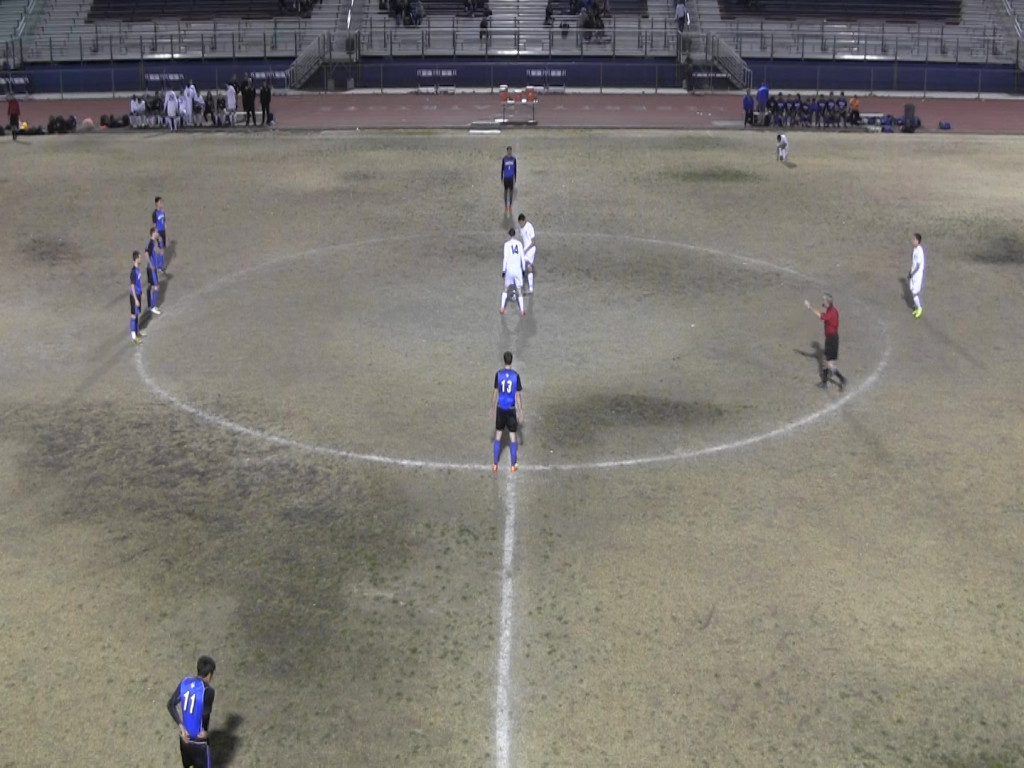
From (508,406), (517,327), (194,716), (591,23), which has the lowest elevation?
(194,716)

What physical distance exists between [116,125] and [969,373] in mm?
44038

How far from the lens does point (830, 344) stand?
24469 millimetres

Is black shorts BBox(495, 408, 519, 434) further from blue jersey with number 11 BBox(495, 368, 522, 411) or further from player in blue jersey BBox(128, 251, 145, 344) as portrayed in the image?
player in blue jersey BBox(128, 251, 145, 344)

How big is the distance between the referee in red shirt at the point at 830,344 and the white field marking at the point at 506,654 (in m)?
8.30

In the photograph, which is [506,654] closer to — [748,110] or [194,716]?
[194,716]

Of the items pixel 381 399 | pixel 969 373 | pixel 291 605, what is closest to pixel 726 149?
pixel 969 373

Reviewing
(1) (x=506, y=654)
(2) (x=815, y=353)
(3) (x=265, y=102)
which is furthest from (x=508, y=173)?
(1) (x=506, y=654)

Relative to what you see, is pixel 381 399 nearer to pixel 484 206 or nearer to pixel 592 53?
pixel 484 206

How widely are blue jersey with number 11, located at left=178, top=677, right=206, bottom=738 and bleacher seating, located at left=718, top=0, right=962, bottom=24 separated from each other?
231 feet

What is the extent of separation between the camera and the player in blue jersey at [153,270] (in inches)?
1177

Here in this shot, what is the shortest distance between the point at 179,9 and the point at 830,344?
65.4 m

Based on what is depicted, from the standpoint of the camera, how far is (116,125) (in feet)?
186

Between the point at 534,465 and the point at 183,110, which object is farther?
the point at 183,110

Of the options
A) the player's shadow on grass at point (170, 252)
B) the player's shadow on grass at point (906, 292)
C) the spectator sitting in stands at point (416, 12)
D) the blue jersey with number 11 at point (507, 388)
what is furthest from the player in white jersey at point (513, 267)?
the spectator sitting in stands at point (416, 12)
